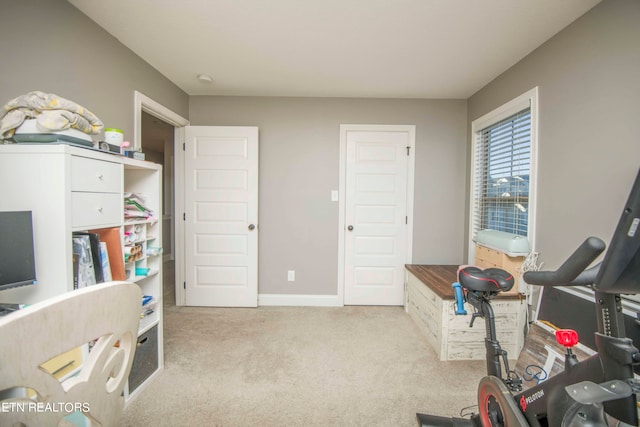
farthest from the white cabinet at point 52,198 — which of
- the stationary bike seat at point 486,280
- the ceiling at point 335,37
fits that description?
the stationary bike seat at point 486,280

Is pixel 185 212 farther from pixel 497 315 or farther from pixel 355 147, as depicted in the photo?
pixel 497 315

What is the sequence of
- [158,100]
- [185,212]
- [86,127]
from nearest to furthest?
[86,127] < [158,100] < [185,212]

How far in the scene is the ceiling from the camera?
1.61 m

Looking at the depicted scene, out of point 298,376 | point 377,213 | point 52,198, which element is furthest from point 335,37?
point 298,376

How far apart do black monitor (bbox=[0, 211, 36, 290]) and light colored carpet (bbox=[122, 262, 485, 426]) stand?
101 centimetres

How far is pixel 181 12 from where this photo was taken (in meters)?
1.67

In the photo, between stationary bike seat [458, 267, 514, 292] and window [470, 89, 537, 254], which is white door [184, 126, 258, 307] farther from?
window [470, 89, 537, 254]

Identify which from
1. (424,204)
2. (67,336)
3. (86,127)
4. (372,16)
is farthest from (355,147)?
(67,336)

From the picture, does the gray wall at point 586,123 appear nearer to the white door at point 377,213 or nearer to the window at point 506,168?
the window at point 506,168

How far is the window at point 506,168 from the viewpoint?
6.88 ft

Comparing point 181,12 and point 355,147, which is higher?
point 181,12

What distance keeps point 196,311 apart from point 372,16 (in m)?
3.19

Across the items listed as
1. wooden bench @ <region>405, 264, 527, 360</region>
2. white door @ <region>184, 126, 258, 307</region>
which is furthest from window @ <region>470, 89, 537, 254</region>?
white door @ <region>184, 126, 258, 307</region>

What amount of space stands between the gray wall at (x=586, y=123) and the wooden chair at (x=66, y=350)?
230 cm
